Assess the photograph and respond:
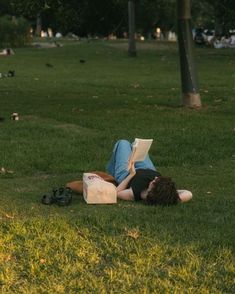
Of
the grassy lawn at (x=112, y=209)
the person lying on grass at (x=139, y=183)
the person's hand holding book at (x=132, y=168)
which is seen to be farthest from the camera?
the person's hand holding book at (x=132, y=168)

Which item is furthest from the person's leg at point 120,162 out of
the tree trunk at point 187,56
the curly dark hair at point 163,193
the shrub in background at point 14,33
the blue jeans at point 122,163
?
the shrub in background at point 14,33

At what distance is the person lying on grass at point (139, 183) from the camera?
617 cm

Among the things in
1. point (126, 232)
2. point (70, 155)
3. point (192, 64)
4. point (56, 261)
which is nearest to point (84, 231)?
point (126, 232)

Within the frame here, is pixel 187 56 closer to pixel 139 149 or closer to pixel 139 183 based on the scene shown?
pixel 139 149

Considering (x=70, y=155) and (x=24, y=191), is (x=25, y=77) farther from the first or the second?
(x=24, y=191)

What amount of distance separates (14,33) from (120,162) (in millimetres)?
49150

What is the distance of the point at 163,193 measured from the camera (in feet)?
20.3

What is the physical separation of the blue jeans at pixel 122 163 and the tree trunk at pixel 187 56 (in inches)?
270

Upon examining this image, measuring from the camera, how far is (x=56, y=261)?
4656 mm

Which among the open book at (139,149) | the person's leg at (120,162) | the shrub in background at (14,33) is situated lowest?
the shrub in background at (14,33)

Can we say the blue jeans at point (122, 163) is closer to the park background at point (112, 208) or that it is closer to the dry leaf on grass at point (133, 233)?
the park background at point (112, 208)

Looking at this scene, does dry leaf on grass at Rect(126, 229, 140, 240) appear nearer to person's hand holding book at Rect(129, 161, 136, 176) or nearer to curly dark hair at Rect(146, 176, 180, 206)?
curly dark hair at Rect(146, 176, 180, 206)

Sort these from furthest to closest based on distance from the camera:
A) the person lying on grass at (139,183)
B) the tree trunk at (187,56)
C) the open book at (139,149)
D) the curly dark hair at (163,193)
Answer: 1. the tree trunk at (187,56)
2. the open book at (139,149)
3. the person lying on grass at (139,183)
4. the curly dark hair at (163,193)

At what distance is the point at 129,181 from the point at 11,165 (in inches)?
89.1
